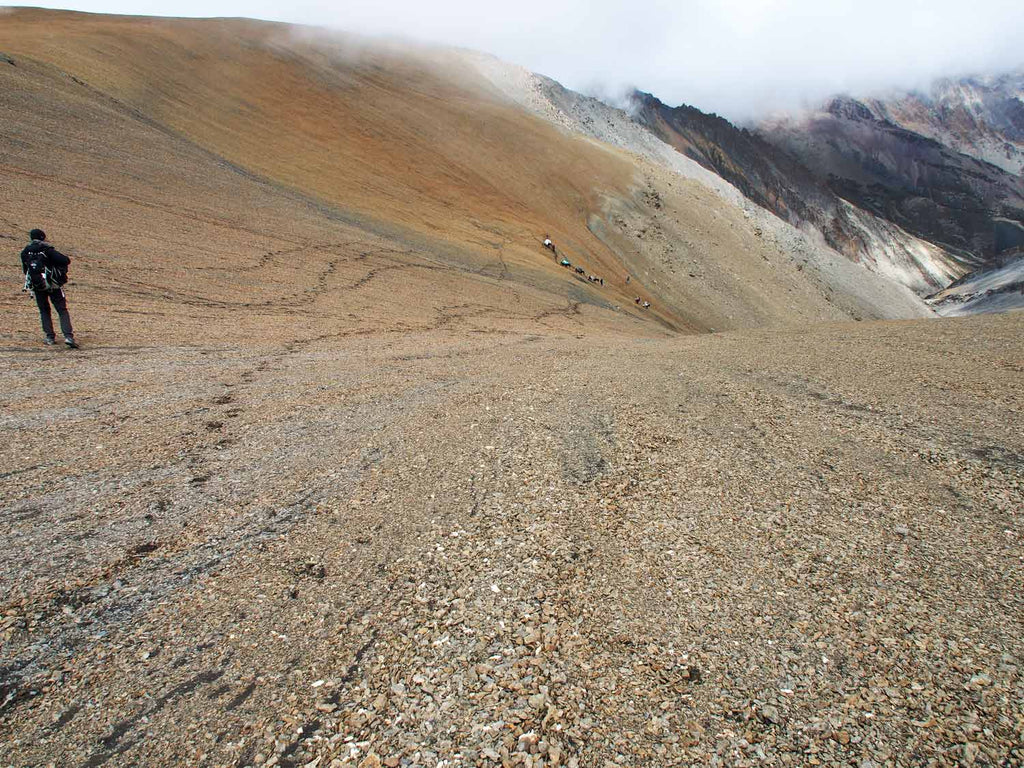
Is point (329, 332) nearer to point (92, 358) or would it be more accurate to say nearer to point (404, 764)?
point (92, 358)

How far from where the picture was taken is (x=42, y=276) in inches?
337

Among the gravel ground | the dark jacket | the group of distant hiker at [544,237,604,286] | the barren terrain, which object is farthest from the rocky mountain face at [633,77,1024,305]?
the dark jacket

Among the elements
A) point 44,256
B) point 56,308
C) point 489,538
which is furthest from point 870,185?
point 489,538

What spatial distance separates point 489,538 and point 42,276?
8.69 metres

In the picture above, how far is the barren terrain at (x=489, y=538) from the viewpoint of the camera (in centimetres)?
282

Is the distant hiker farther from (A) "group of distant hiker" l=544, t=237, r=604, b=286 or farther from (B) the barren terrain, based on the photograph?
(A) "group of distant hiker" l=544, t=237, r=604, b=286

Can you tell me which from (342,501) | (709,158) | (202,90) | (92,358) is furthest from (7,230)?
(709,158)

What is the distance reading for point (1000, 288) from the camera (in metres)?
62.5

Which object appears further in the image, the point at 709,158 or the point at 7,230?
the point at 709,158

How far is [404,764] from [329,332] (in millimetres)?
10529

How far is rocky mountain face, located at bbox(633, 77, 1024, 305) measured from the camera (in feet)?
368

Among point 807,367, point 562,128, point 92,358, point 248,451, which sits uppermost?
point 562,128

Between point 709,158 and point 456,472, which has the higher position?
point 709,158

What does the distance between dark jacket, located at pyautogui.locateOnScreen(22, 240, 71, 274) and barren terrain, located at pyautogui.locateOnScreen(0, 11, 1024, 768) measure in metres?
1.17
